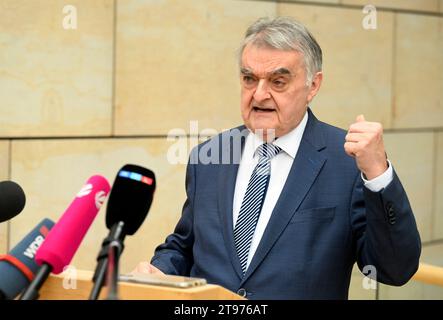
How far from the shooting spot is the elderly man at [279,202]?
3.27 m

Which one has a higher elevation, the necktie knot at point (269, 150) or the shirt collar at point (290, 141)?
the shirt collar at point (290, 141)

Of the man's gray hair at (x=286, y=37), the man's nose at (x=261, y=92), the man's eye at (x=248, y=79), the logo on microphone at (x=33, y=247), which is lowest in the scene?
the logo on microphone at (x=33, y=247)

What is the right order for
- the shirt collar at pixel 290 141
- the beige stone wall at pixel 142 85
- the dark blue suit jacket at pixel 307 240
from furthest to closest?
the beige stone wall at pixel 142 85 < the shirt collar at pixel 290 141 < the dark blue suit jacket at pixel 307 240

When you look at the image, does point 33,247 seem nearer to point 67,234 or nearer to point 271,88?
point 67,234

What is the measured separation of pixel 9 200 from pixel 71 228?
46 centimetres

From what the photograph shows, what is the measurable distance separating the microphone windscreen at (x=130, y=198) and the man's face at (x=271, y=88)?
1266 mm

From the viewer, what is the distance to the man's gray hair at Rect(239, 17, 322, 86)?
11.1 feet

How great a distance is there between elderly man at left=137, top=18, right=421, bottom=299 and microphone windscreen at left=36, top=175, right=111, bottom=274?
90 centimetres

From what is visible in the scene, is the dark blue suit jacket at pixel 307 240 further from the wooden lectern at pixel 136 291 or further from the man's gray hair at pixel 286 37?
the wooden lectern at pixel 136 291

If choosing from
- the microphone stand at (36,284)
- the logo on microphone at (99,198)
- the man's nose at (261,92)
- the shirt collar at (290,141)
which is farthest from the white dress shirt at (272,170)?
the microphone stand at (36,284)

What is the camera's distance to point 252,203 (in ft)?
11.1

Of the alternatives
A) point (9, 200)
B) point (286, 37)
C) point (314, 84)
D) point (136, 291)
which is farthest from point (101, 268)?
point (314, 84)

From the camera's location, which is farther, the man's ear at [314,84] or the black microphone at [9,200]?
the man's ear at [314,84]
